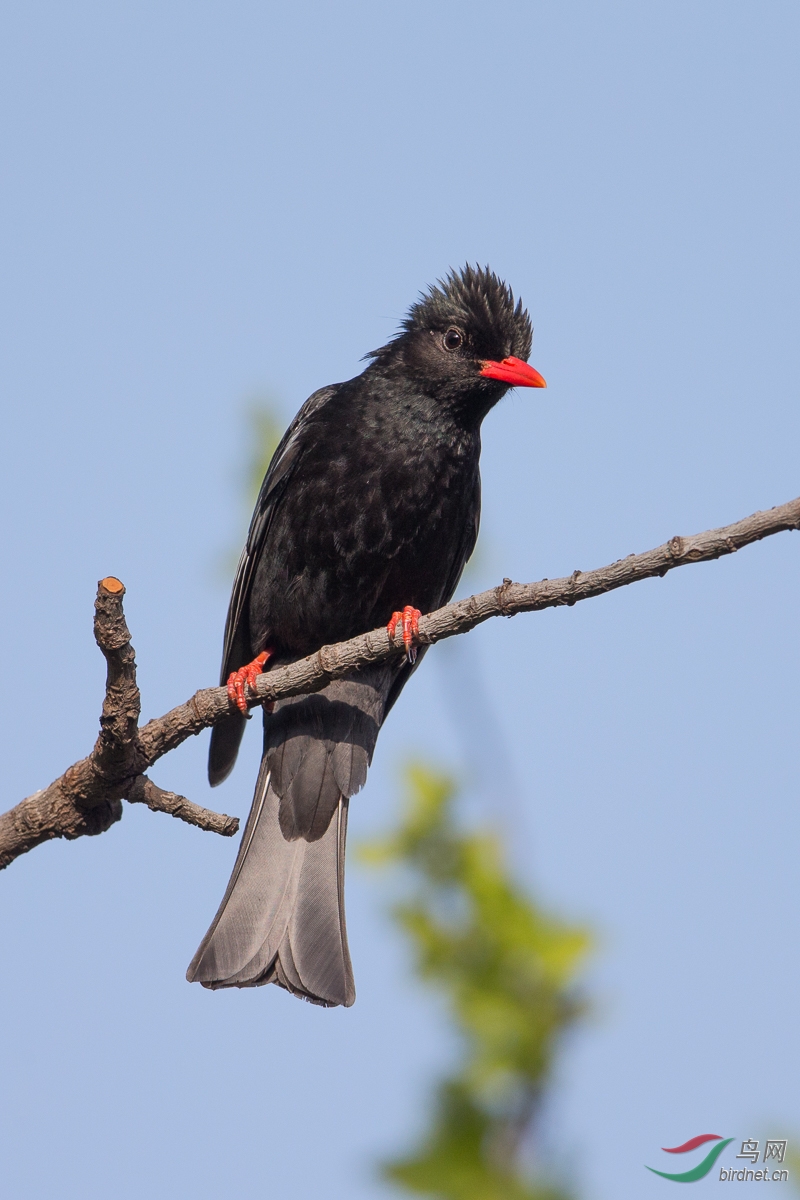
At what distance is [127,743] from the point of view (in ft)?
13.2

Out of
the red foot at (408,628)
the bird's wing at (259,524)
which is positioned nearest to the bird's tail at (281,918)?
the bird's wing at (259,524)

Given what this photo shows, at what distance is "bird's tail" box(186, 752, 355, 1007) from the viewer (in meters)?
4.88

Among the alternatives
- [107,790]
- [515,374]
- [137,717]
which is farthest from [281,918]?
[515,374]

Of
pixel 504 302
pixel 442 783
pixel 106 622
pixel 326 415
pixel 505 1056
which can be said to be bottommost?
pixel 505 1056

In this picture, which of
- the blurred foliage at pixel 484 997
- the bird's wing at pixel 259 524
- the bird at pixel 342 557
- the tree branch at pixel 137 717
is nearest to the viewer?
the blurred foliage at pixel 484 997

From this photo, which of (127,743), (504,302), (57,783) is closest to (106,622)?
(127,743)

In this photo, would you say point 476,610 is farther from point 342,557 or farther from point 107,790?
point 342,557

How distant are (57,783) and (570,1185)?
3.05m

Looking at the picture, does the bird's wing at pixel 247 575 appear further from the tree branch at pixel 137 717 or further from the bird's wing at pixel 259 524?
the tree branch at pixel 137 717

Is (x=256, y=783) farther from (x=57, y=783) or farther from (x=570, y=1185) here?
(x=570, y=1185)

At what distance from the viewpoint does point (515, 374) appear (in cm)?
579

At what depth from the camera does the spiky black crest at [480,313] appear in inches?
234

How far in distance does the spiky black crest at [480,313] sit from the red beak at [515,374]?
14cm

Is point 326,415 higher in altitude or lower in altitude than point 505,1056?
higher
